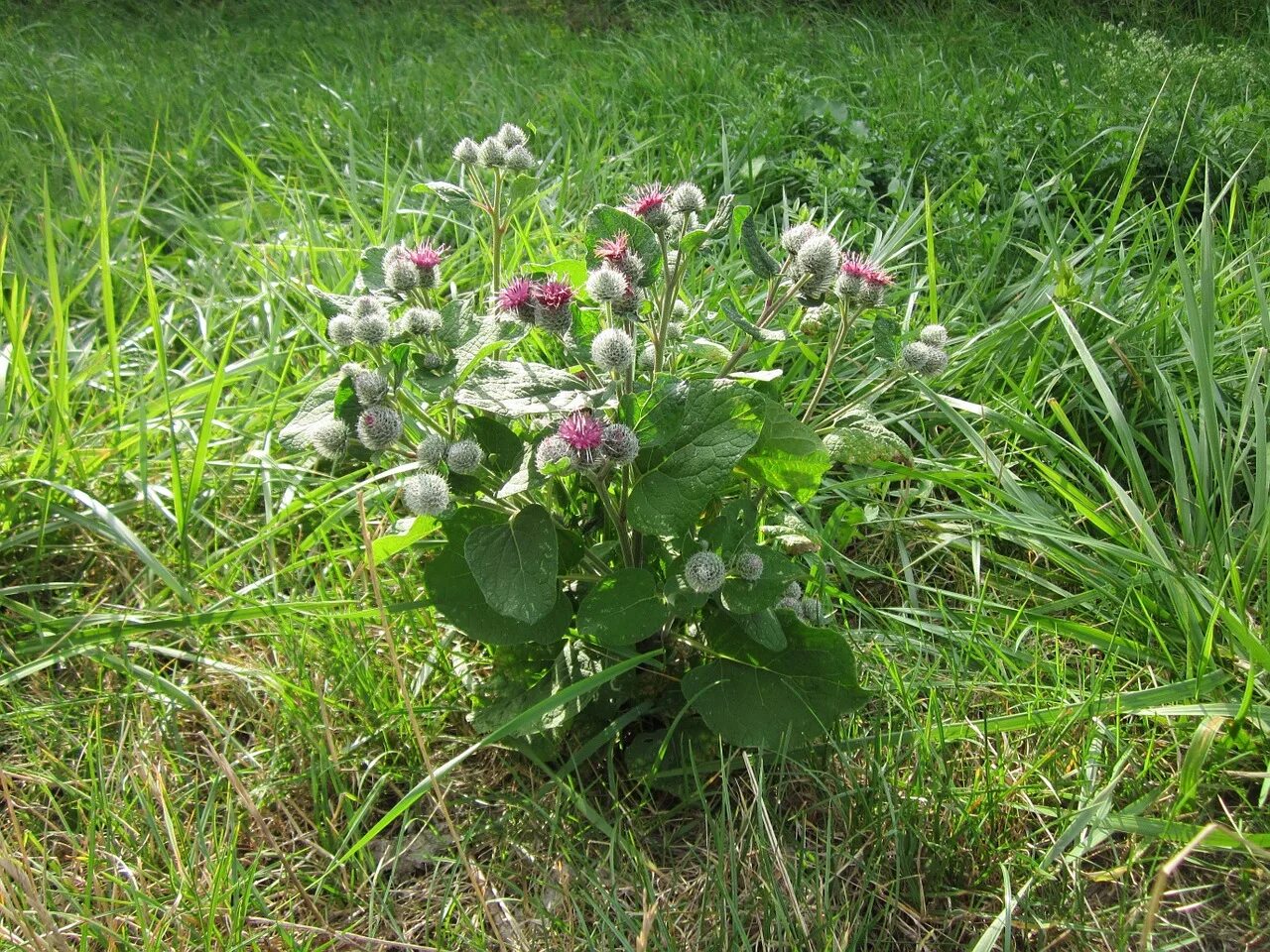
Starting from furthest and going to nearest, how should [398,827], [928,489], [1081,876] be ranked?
[928,489], [398,827], [1081,876]

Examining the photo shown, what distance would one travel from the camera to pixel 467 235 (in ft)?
9.46

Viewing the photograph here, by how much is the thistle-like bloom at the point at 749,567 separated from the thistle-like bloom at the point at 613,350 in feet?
0.92

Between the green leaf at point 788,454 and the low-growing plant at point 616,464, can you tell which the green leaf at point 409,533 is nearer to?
the low-growing plant at point 616,464

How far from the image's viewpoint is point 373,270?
1.44m

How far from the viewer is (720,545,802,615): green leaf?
3.99 feet

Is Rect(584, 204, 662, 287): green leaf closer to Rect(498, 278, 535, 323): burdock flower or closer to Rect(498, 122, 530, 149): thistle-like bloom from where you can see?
Rect(498, 278, 535, 323): burdock flower

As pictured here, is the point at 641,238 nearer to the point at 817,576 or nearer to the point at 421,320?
the point at 421,320

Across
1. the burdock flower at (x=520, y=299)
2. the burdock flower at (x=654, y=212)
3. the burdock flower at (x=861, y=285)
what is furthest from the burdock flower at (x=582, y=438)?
the burdock flower at (x=861, y=285)

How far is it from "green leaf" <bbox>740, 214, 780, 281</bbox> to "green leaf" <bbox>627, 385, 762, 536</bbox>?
260 mm

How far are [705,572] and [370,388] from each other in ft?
1.54

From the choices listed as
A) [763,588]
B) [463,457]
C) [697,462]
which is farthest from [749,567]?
[463,457]

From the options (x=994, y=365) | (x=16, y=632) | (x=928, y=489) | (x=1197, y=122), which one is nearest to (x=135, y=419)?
(x=16, y=632)

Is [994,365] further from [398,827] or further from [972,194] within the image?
[398,827]

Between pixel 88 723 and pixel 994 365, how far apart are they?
186cm
